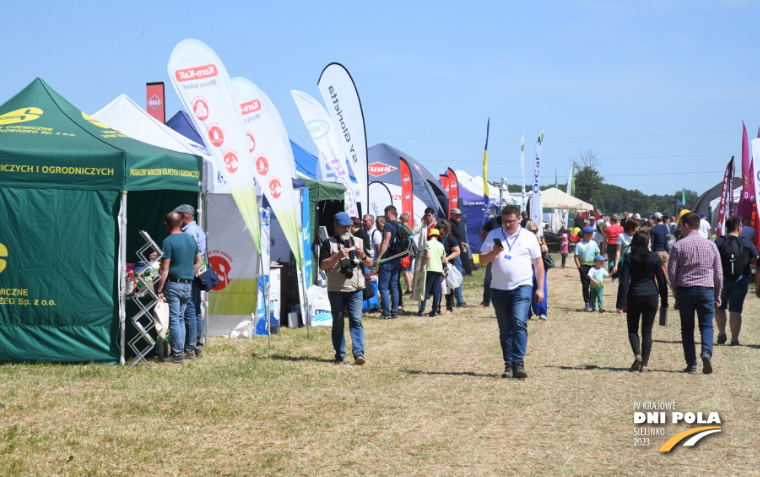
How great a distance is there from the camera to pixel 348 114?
14.6 m

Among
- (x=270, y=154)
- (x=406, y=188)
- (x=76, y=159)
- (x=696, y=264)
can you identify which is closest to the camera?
(x=696, y=264)

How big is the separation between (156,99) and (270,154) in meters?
4.99

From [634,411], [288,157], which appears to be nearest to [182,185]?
[288,157]

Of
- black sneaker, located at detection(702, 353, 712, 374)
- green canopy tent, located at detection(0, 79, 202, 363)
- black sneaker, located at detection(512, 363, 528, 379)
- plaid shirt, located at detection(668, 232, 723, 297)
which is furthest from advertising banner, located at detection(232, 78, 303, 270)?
black sneaker, located at detection(702, 353, 712, 374)

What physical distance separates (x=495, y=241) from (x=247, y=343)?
426 centimetres

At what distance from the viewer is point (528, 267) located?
749cm

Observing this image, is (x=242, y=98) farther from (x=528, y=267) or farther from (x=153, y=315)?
(x=528, y=267)

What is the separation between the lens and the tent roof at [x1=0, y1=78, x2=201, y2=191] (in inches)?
311

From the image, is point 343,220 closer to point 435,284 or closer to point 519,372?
point 519,372

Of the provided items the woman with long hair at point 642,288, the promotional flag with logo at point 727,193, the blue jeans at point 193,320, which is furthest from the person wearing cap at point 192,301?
the promotional flag with logo at point 727,193

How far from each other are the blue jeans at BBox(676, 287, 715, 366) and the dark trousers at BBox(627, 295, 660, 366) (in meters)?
0.30

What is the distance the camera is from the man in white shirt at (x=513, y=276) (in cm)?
745

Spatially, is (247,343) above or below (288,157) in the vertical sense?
below

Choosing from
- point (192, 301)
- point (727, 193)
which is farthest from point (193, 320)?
point (727, 193)
